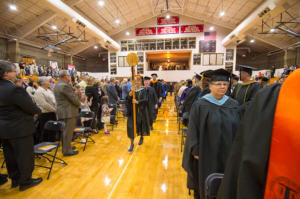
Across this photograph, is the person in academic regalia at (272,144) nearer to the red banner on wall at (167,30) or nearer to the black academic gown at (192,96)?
the black academic gown at (192,96)

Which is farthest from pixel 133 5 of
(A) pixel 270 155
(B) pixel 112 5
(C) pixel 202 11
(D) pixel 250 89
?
(A) pixel 270 155

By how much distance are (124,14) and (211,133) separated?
1458 centimetres

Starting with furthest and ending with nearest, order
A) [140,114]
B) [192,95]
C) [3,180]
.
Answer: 1. [140,114]
2. [192,95]
3. [3,180]

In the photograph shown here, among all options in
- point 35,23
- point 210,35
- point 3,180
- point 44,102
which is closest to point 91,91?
point 44,102

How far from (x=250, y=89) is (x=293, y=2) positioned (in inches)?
385

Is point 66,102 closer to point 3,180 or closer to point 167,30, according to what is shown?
point 3,180

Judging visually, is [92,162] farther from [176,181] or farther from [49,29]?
[49,29]

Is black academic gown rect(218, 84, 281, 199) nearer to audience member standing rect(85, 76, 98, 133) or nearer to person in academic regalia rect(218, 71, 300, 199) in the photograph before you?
person in academic regalia rect(218, 71, 300, 199)

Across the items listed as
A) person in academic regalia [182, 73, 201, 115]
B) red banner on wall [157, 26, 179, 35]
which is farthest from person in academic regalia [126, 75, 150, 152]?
red banner on wall [157, 26, 179, 35]

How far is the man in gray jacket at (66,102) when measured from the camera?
2969 millimetres

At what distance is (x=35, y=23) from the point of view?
32.5 feet

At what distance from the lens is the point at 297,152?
1.35ft

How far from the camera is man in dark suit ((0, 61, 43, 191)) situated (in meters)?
1.96

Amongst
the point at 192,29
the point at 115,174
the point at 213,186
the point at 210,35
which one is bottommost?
the point at 115,174
